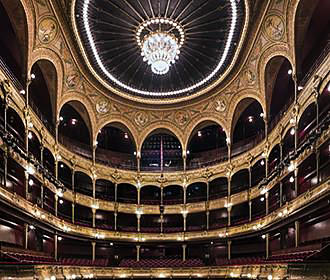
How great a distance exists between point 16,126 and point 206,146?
16363 millimetres

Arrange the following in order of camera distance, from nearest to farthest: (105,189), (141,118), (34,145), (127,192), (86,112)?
(34,145)
(86,112)
(141,118)
(105,189)
(127,192)

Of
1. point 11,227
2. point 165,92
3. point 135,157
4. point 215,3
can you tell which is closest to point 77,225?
point 11,227

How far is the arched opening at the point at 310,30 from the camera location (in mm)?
15227

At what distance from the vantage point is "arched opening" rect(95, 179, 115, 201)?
2774 centimetres

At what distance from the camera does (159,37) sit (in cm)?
1742

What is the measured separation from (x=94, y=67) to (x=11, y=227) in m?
9.86

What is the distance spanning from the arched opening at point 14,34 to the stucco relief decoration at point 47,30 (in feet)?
2.80

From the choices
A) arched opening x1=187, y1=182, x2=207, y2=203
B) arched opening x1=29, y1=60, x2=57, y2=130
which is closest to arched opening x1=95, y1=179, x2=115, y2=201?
arched opening x1=187, y1=182, x2=207, y2=203

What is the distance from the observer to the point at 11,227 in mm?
17000

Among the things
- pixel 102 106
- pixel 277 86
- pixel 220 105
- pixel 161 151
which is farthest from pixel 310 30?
pixel 161 151

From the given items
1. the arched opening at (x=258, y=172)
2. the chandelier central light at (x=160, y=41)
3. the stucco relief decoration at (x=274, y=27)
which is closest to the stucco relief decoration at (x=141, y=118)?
the arched opening at (x=258, y=172)

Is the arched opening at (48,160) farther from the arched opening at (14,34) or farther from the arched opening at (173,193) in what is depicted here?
the arched opening at (173,193)

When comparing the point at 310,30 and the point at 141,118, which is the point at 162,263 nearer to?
the point at 141,118

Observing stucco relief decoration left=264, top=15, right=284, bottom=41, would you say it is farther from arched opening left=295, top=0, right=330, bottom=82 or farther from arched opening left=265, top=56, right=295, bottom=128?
arched opening left=265, top=56, right=295, bottom=128
